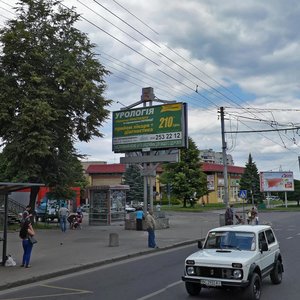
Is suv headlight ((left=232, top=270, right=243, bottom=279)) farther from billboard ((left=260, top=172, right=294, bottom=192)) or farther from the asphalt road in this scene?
billboard ((left=260, top=172, right=294, bottom=192))

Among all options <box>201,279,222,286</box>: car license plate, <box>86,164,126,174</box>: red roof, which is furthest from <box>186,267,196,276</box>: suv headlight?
<box>86,164,126,174</box>: red roof

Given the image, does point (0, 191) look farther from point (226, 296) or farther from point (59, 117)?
point (59, 117)

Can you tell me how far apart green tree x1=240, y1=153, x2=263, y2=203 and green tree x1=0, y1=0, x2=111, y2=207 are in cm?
6314

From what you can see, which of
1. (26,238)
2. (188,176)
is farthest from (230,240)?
(188,176)

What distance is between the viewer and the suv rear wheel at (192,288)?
31.3 feet

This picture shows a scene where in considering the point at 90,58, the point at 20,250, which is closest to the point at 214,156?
the point at 90,58

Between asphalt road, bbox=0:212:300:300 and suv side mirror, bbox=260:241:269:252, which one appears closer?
asphalt road, bbox=0:212:300:300

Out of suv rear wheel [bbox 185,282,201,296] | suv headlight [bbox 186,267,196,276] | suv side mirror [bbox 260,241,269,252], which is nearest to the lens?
suv headlight [bbox 186,267,196,276]

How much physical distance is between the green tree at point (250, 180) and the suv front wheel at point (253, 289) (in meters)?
82.4

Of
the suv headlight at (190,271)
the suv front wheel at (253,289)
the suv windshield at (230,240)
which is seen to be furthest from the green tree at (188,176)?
the suv front wheel at (253,289)

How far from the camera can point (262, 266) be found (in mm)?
9836

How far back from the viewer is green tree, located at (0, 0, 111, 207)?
96.6 ft

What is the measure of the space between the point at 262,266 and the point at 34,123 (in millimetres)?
22042

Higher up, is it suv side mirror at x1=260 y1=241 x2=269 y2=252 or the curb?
suv side mirror at x1=260 y1=241 x2=269 y2=252
